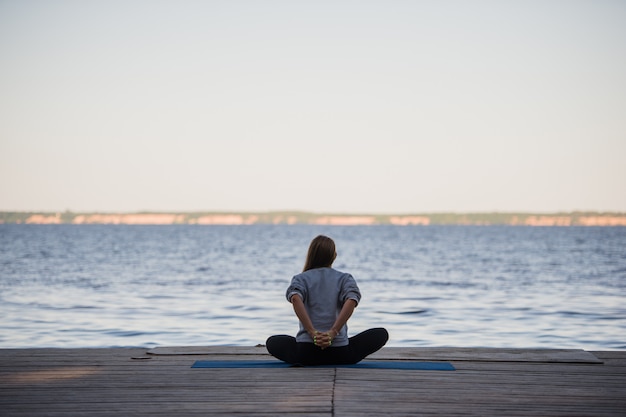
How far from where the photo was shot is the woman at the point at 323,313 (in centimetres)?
632

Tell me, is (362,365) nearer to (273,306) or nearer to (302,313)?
(302,313)

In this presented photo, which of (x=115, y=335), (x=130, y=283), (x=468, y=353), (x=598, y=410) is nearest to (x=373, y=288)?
(x=130, y=283)

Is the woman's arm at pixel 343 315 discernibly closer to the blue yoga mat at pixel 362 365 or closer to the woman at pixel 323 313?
the woman at pixel 323 313

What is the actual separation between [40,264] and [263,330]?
2607 centimetres

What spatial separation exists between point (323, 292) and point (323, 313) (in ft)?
0.61

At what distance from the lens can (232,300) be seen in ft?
69.1

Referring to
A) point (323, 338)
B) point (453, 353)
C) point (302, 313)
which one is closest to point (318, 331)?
point (323, 338)

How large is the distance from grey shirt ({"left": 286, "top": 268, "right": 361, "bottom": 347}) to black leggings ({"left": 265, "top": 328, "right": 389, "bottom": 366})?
0.81 ft

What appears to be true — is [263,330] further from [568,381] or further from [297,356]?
[568,381]

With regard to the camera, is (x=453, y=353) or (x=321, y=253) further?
(x=453, y=353)

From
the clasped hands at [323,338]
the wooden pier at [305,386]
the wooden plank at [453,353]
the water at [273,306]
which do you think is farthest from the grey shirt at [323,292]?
the water at [273,306]

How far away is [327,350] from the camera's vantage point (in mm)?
6570

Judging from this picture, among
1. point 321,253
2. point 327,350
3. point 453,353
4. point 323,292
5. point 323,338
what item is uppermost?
point 321,253

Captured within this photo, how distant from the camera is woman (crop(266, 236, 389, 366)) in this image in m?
6.32
